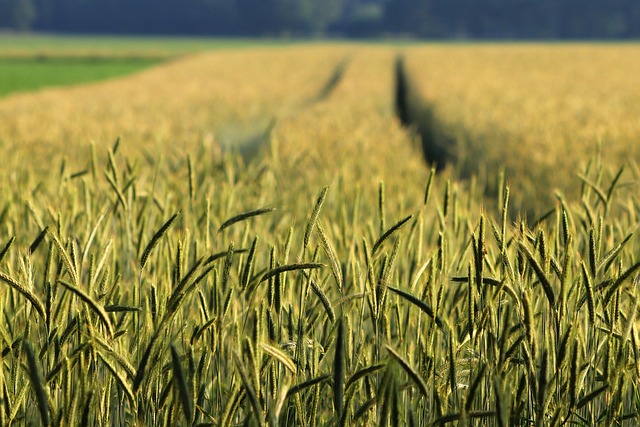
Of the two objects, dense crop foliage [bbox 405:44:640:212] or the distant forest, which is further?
the distant forest

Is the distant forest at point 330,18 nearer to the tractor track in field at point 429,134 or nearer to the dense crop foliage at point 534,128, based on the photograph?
the tractor track in field at point 429,134

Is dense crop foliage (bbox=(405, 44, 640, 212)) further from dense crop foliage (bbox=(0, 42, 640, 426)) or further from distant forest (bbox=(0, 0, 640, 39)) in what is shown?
distant forest (bbox=(0, 0, 640, 39))

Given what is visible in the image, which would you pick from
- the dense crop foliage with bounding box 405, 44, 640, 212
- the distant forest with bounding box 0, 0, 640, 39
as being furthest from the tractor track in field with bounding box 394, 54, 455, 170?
the distant forest with bounding box 0, 0, 640, 39

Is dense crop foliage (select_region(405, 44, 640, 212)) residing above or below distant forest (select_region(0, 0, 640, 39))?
above

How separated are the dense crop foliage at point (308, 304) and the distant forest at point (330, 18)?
86035mm

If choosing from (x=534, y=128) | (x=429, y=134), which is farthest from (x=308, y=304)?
(x=429, y=134)

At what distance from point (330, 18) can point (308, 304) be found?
111 m

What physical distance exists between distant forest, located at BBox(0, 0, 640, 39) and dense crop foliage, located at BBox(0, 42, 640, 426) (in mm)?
86035

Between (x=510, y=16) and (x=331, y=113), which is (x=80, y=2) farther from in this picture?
(x=331, y=113)

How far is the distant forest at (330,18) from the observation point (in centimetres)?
8450

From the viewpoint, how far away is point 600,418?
4.97 feet

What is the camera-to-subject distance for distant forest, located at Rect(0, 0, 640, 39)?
84.5 meters

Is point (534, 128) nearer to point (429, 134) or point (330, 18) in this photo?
point (429, 134)

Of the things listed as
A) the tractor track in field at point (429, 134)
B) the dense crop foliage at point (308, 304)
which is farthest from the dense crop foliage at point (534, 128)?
the dense crop foliage at point (308, 304)
